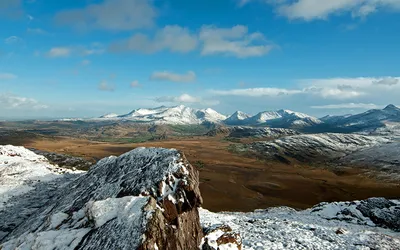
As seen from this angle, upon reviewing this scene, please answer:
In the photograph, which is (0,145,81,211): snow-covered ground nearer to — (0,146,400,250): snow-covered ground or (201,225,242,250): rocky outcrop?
(0,146,400,250): snow-covered ground

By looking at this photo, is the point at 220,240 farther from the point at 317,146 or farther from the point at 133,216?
the point at 317,146

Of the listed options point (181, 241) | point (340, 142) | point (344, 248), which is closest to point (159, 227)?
point (181, 241)

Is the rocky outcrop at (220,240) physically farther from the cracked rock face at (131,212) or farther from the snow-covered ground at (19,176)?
the snow-covered ground at (19,176)

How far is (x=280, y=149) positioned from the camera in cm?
16162

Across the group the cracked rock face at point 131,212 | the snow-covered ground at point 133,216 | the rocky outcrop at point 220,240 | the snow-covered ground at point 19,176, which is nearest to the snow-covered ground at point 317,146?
the snow-covered ground at point 133,216

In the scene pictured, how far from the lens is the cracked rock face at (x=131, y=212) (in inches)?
498

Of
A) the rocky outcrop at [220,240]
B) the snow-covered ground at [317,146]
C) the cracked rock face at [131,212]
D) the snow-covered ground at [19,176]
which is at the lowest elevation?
the snow-covered ground at [317,146]

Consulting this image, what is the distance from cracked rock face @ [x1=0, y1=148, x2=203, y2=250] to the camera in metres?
12.6

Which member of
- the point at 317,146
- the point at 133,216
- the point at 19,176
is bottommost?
the point at 317,146

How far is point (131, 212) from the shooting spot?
13719 millimetres

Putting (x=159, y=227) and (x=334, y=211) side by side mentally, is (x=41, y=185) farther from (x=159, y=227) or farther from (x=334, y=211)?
(x=334, y=211)

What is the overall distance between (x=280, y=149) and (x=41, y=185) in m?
145

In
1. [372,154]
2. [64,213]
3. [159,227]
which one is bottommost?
[372,154]

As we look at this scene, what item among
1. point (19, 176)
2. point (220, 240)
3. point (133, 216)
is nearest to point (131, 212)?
point (133, 216)
